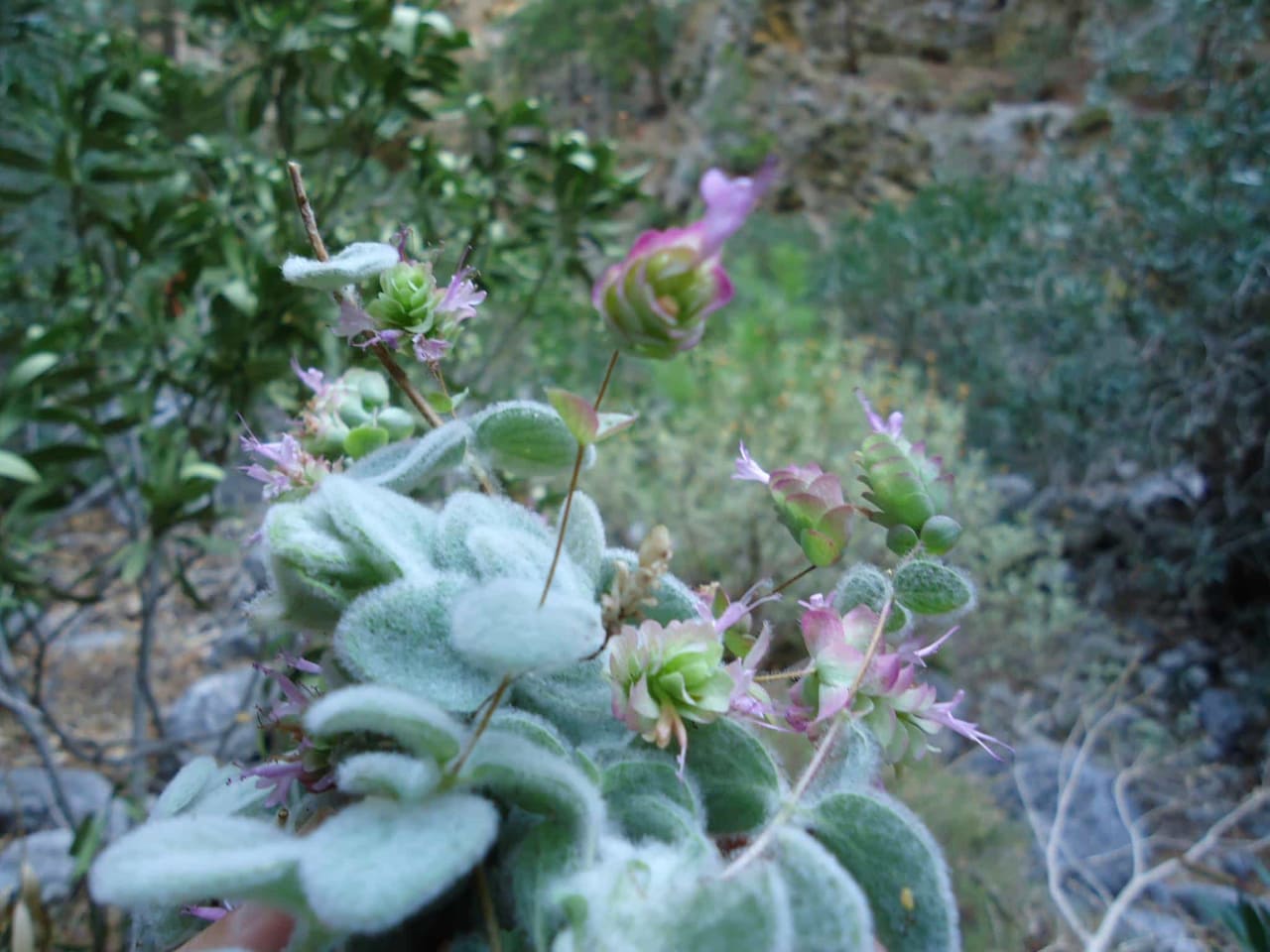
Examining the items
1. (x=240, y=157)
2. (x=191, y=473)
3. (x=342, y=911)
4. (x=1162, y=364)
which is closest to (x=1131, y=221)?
(x=1162, y=364)

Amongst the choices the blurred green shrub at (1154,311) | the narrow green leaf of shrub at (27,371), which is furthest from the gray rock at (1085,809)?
the narrow green leaf of shrub at (27,371)

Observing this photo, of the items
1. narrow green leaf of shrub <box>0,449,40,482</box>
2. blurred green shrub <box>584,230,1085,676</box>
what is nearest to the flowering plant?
narrow green leaf of shrub <box>0,449,40,482</box>

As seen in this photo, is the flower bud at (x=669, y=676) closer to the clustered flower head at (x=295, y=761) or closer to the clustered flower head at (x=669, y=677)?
the clustered flower head at (x=669, y=677)

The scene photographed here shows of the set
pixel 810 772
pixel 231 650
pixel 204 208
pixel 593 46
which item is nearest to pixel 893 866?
pixel 810 772

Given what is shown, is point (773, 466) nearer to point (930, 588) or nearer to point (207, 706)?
point (207, 706)

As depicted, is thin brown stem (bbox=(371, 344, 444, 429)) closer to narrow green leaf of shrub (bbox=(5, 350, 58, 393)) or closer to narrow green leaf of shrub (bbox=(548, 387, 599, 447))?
narrow green leaf of shrub (bbox=(548, 387, 599, 447))

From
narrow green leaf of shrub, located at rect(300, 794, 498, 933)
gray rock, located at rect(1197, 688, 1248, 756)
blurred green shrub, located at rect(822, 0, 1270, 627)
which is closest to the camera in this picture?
narrow green leaf of shrub, located at rect(300, 794, 498, 933)
